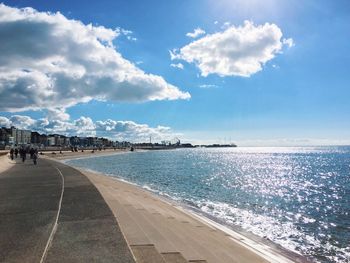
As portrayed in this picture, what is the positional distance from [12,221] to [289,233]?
11477 mm

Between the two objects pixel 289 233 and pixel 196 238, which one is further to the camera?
pixel 289 233

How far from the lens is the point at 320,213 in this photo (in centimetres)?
2445

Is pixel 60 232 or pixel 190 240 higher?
pixel 60 232

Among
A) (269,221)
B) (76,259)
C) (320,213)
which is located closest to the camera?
(76,259)

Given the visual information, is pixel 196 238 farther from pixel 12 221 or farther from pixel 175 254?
pixel 12 221

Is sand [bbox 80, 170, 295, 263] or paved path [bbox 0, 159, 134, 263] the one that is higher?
paved path [bbox 0, 159, 134, 263]

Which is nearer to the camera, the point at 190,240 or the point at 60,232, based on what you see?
the point at 60,232

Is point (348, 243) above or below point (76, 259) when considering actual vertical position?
below

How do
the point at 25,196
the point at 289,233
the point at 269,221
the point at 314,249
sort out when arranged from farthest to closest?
the point at 269,221 < the point at 25,196 < the point at 289,233 < the point at 314,249

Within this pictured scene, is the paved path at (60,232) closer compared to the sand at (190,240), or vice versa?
the paved path at (60,232)

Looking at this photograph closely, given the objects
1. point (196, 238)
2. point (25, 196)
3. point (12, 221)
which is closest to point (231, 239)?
point (196, 238)

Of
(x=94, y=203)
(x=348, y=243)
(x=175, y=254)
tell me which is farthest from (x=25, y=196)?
(x=348, y=243)

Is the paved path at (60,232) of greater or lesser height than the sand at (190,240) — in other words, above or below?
above

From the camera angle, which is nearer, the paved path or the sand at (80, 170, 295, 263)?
the paved path
